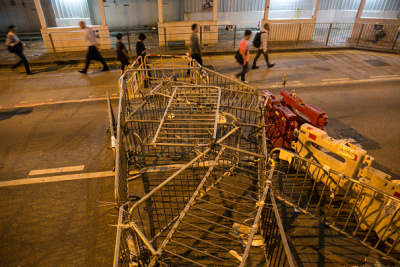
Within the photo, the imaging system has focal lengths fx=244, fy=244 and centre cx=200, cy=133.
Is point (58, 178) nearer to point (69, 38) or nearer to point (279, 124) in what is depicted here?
point (279, 124)

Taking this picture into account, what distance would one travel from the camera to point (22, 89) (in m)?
10.4

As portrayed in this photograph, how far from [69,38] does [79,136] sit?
10.5 metres

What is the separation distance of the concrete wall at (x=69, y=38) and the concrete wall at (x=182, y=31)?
339cm

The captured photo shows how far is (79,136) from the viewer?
23.3ft

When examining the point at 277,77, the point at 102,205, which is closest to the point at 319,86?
the point at 277,77

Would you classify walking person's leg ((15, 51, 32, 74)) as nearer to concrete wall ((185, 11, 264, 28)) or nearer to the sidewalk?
the sidewalk

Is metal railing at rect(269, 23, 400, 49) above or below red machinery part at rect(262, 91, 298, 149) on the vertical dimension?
above

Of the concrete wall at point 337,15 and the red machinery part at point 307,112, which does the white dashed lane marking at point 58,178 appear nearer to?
the red machinery part at point 307,112

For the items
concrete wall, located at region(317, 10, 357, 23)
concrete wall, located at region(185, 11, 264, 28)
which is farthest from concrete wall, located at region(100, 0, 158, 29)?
concrete wall, located at region(317, 10, 357, 23)

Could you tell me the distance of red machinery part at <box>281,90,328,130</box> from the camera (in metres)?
5.86

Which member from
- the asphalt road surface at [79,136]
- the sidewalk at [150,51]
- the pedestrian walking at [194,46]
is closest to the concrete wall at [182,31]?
the sidewalk at [150,51]

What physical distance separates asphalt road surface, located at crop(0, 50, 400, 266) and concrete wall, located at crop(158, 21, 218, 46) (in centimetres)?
320

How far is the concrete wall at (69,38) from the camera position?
47.3ft

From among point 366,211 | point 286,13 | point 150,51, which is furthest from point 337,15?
point 366,211
